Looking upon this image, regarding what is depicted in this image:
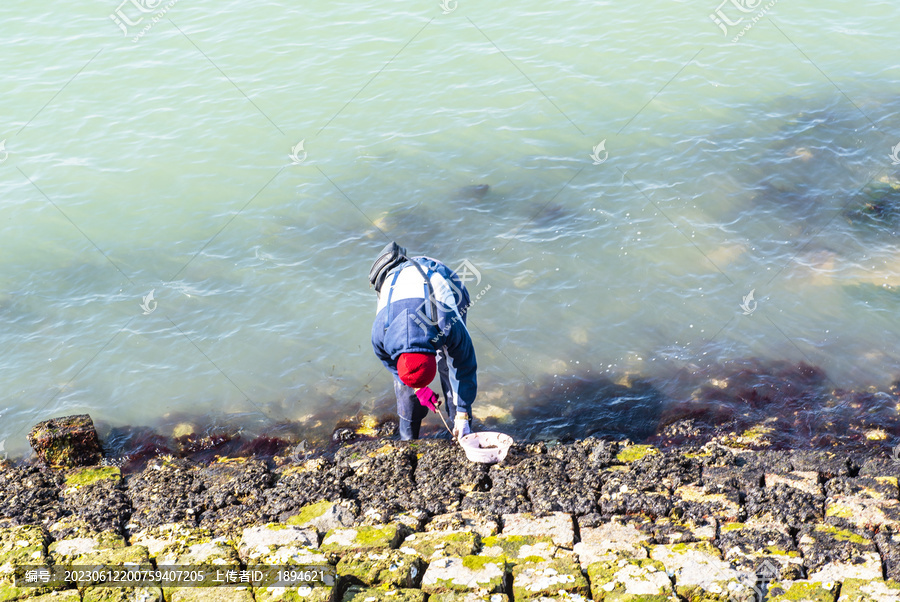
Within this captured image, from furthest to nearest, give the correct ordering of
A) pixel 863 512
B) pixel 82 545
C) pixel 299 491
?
→ pixel 299 491
pixel 863 512
pixel 82 545

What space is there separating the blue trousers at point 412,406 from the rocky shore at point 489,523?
229mm

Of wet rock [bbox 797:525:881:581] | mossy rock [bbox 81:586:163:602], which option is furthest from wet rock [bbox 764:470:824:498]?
mossy rock [bbox 81:586:163:602]

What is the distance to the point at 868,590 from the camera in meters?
4.27

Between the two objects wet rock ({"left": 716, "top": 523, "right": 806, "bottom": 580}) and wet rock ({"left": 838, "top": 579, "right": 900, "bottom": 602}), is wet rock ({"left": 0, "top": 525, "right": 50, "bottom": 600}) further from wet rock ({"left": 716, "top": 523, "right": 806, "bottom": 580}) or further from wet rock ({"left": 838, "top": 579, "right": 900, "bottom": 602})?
wet rock ({"left": 838, "top": 579, "right": 900, "bottom": 602})

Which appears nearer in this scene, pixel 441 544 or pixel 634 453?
pixel 441 544

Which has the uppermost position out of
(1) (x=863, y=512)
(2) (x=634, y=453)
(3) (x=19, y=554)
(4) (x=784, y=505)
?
(2) (x=634, y=453)

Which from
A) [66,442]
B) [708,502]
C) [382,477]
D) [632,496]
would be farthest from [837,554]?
[66,442]

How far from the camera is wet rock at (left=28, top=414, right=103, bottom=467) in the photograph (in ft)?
23.4

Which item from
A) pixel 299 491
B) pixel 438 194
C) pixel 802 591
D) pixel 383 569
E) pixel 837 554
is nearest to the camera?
pixel 802 591

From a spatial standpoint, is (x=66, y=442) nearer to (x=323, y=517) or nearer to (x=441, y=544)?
(x=323, y=517)

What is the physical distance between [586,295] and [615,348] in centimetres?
104

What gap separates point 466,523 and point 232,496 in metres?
2.00

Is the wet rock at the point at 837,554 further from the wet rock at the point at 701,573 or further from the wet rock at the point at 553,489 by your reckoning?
the wet rock at the point at 553,489

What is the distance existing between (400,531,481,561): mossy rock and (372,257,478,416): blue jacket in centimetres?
137
